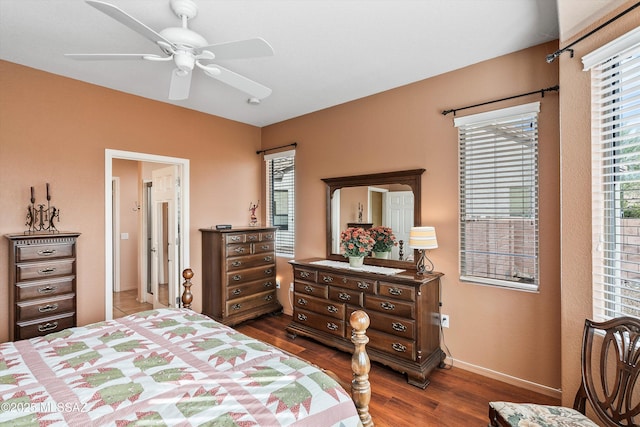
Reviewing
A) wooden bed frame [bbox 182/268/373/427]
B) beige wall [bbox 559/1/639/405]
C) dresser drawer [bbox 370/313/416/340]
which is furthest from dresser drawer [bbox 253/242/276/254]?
beige wall [bbox 559/1/639/405]

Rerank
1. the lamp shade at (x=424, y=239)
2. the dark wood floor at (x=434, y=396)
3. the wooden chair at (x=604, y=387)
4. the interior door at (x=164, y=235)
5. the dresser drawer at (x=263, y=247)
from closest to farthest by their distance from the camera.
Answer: the wooden chair at (x=604, y=387)
the dark wood floor at (x=434, y=396)
the lamp shade at (x=424, y=239)
the interior door at (x=164, y=235)
the dresser drawer at (x=263, y=247)

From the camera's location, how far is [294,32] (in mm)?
2336

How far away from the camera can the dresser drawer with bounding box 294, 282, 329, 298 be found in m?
3.38

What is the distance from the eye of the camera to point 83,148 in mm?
3191

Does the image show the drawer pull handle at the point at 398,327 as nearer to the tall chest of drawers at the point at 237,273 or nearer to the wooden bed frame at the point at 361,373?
the wooden bed frame at the point at 361,373

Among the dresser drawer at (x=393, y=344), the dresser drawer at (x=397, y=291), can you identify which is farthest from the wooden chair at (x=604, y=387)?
the dresser drawer at (x=397, y=291)

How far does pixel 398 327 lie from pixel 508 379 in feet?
3.28

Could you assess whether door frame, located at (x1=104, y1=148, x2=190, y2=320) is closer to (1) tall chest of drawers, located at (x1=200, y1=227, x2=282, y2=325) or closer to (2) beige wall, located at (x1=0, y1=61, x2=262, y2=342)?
(2) beige wall, located at (x1=0, y1=61, x2=262, y2=342)

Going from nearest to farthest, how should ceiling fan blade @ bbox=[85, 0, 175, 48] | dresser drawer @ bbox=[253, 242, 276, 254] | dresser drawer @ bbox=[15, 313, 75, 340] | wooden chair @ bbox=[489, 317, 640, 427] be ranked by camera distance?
1. ceiling fan blade @ bbox=[85, 0, 175, 48]
2. wooden chair @ bbox=[489, 317, 640, 427]
3. dresser drawer @ bbox=[15, 313, 75, 340]
4. dresser drawer @ bbox=[253, 242, 276, 254]

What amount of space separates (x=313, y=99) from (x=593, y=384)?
137 inches

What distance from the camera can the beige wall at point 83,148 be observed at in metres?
2.78

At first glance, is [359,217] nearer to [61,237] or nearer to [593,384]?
[593,384]

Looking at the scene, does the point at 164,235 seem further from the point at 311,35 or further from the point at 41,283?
the point at 311,35

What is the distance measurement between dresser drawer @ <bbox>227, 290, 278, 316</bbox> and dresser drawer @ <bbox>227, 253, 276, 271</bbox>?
16.4 inches
